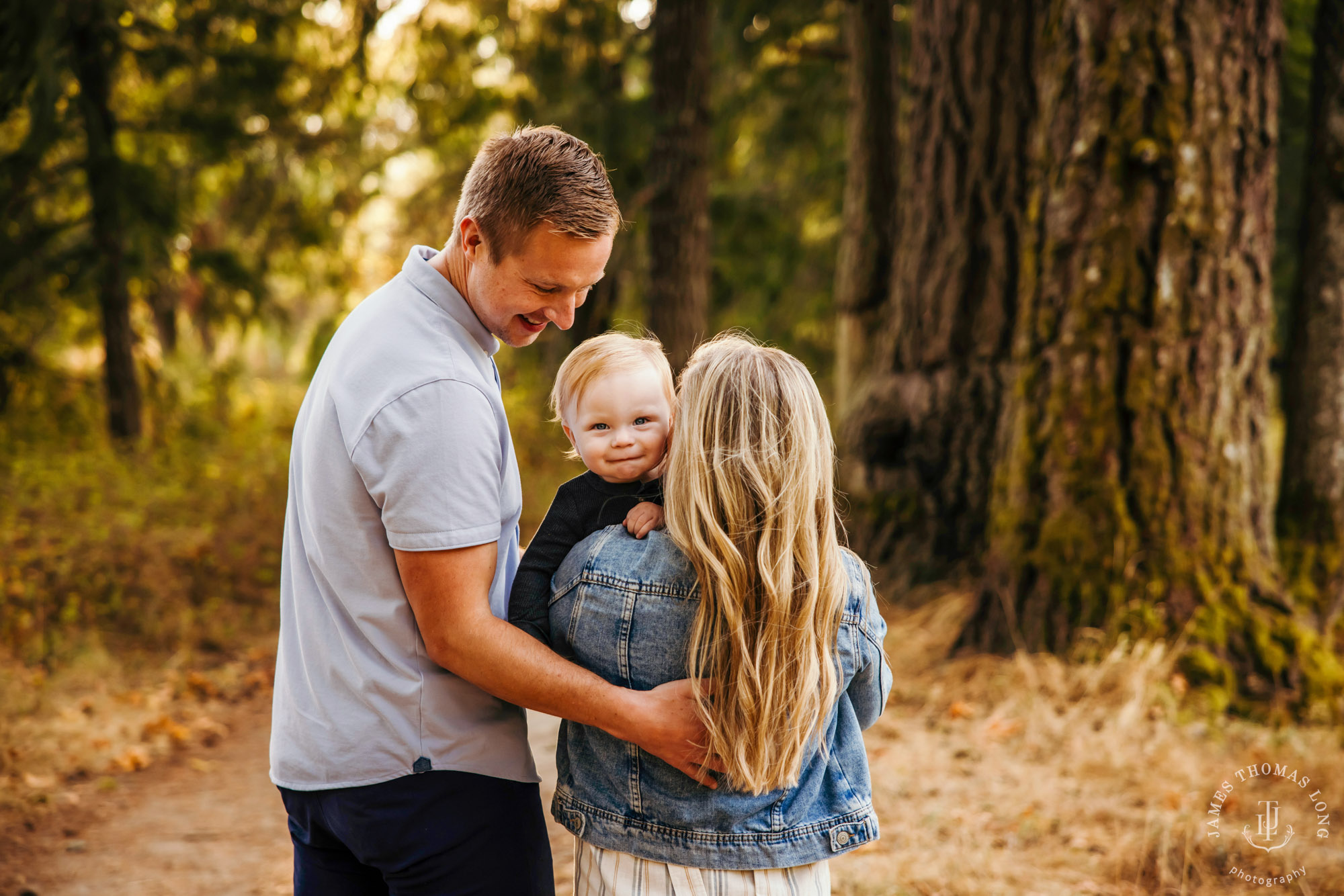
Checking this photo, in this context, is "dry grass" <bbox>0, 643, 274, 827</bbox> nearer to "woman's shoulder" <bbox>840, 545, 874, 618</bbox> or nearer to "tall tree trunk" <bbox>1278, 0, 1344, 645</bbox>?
"woman's shoulder" <bbox>840, 545, 874, 618</bbox>

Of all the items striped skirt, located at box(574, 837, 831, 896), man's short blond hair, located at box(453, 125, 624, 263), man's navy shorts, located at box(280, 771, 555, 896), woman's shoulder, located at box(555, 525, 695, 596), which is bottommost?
striped skirt, located at box(574, 837, 831, 896)

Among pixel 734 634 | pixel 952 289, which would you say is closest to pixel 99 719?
pixel 734 634

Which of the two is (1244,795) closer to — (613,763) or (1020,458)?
(1020,458)

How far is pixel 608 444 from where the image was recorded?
2047 millimetres


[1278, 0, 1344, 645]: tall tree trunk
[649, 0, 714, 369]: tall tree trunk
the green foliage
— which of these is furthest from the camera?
[649, 0, 714, 369]: tall tree trunk

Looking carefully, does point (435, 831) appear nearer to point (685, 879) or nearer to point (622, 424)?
point (685, 879)

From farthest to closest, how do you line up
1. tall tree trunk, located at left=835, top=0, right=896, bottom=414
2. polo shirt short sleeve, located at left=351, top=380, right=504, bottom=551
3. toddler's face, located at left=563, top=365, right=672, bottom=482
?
tall tree trunk, located at left=835, top=0, right=896, bottom=414 → toddler's face, located at left=563, top=365, right=672, bottom=482 → polo shirt short sleeve, located at left=351, top=380, right=504, bottom=551

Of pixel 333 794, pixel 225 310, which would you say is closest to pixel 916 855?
pixel 333 794

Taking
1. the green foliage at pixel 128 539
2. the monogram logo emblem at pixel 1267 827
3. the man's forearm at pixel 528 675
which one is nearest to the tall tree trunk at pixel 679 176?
the green foliage at pixel 128 539

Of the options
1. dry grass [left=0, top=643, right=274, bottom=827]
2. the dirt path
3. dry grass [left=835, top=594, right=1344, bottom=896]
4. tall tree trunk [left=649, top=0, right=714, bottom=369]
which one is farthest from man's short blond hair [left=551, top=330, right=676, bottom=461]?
tall tree trunk [left=649, top=0, right=714, bottom=369]

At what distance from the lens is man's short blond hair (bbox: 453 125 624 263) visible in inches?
72.1

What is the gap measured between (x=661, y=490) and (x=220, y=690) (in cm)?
492

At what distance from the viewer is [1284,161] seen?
10953mm

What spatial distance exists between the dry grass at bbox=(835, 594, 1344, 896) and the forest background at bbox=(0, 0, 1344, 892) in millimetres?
175
